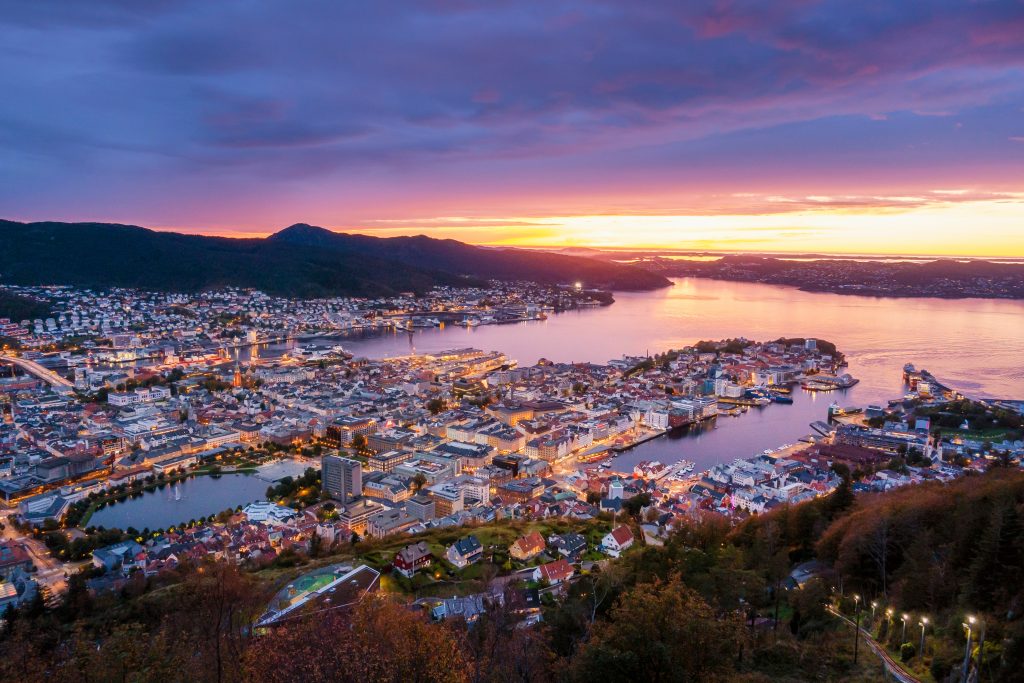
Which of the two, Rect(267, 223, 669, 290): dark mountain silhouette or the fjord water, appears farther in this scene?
Rect(267, 223, 669, 290): dark mountain silhouette

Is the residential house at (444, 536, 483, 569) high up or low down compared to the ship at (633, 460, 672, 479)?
up

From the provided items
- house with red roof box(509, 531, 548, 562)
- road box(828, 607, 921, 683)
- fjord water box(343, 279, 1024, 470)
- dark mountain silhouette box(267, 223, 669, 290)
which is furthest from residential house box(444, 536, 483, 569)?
dark mountain silhouette box(267, 223, 669, 290)

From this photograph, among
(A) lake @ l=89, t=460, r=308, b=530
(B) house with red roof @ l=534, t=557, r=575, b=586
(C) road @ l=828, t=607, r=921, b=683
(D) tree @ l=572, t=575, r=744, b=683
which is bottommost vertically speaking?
(A) lake @ l=89, t=460, r=308, b=530

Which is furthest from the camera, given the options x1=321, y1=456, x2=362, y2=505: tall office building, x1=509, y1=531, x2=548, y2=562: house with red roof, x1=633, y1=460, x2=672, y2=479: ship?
x1=633, y1=460, x2=672, y2=479: ship

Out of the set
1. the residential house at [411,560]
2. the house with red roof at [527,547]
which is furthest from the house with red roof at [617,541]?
the residential house at [411,560]

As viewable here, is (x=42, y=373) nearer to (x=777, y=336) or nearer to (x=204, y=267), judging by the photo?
(x=204, y=267)

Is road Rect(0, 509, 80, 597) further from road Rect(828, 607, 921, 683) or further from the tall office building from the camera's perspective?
road Rect(828, 607, 921, 683)

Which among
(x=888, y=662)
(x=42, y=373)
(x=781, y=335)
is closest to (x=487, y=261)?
(x=781, y=335)
